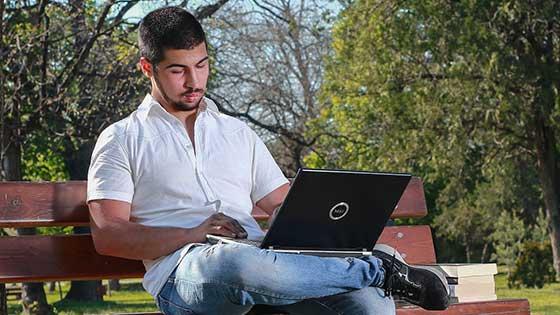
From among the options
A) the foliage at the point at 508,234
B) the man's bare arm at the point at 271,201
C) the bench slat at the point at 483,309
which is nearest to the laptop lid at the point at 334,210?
the bench slat at the point at 483,309

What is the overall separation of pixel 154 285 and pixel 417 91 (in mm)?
20241

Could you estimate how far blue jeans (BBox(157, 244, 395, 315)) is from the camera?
11.2ft

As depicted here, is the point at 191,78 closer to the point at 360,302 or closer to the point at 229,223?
the point at 229,223

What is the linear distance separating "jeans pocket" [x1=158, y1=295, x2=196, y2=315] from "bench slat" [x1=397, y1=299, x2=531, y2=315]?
97 centimetres

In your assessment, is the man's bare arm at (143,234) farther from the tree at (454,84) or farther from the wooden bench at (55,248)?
the tree at (454,84)

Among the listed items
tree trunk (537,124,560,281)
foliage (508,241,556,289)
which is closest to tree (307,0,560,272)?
tree trunk (537,124,560,281)

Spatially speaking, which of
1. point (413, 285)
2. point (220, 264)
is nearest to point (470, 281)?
point (413, 285)

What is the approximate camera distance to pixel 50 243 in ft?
14.3

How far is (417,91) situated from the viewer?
23.6 metres

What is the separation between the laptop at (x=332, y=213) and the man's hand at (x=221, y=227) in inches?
1.6

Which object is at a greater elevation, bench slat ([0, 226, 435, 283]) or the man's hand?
the man's hand

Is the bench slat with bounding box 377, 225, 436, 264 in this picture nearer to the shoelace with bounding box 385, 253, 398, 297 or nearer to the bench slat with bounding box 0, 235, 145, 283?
the bench slat with bounding box 0, 235, 145, 283

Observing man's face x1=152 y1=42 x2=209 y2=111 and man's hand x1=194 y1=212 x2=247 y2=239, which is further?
man's face x1=152 y1=42 x2=209 y2=111

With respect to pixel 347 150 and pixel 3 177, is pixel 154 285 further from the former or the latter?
pixel 347 150
